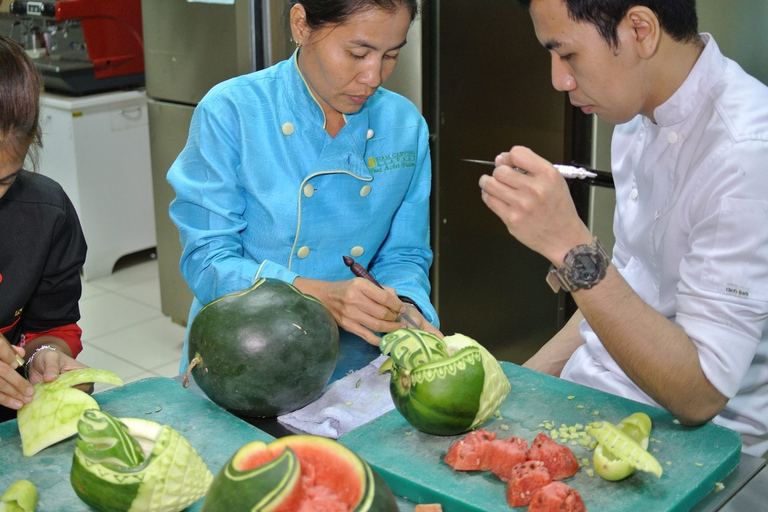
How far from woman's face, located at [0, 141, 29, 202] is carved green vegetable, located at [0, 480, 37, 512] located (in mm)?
604

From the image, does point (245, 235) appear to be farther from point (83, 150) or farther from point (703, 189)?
point (83, 150)

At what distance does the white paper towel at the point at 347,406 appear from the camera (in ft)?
4.62

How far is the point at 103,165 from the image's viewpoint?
4730 millimetres

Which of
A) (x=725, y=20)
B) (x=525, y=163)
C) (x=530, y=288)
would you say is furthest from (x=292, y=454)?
(x=530, y=288)

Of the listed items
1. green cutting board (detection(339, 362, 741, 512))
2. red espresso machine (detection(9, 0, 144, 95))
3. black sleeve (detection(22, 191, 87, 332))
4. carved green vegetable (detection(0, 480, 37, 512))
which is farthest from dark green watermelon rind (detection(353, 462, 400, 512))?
red espresso machine (detection(9, 0, 144, 95))

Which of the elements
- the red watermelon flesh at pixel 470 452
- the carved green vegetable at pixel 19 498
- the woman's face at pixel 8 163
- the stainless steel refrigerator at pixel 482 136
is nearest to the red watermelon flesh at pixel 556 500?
the red watermelon flesh at pixel 470 452

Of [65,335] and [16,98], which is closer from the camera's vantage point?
[16,98]

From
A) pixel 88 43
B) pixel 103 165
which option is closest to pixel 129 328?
pixel 103 165

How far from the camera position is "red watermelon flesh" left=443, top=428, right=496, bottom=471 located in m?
1.23

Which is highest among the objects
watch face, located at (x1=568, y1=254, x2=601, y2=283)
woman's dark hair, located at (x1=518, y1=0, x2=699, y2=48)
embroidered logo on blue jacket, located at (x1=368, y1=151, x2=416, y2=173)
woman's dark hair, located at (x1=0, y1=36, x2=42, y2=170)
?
woman's dark hair, located at (x1=518, y1=0, x2=699, y2=48)

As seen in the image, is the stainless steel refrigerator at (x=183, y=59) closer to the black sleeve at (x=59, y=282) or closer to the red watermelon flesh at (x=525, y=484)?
the black sleeve at (x=59, y=282)

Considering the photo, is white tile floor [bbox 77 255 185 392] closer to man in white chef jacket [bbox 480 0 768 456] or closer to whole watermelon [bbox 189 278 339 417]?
whole watermelon [bbox 189 278 339 417]

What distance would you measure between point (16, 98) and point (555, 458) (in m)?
1.10

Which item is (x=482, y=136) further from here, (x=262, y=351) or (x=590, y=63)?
(x=262, y=351)
